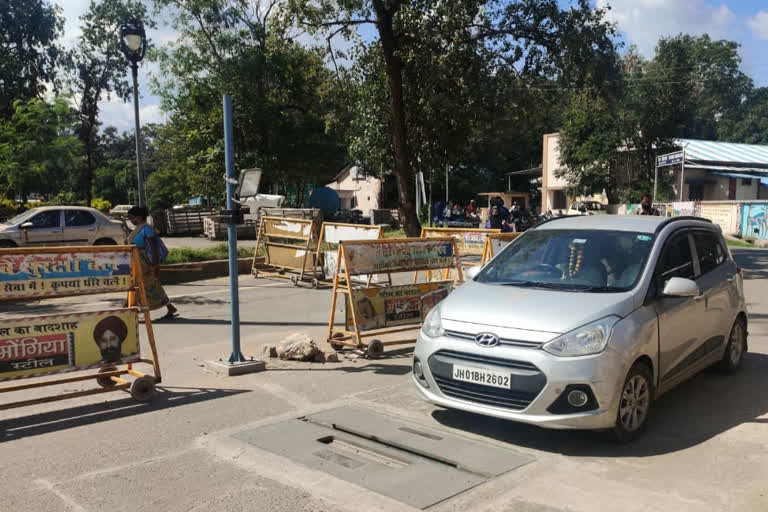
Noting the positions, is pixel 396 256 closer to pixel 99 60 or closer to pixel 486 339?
pixel 486 339

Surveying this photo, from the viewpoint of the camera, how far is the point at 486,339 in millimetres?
4805

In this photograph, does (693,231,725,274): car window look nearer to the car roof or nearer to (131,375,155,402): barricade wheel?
the car roof

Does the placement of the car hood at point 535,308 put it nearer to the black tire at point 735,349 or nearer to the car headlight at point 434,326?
the car headlight at point 434,326

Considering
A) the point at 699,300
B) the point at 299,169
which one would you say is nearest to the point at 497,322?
the point at 699,300

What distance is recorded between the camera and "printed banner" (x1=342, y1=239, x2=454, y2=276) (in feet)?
25.8

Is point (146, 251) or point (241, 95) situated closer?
point (146, 251)

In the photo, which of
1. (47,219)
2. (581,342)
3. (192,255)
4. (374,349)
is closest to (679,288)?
(581,342)

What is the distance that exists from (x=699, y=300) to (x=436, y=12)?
12975mm

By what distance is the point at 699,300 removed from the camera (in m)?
5.88

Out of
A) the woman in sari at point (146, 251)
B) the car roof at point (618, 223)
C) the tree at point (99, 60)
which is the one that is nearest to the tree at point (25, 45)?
the tree at point (99, 60)

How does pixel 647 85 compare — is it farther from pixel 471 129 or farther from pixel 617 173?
pixel 471 129

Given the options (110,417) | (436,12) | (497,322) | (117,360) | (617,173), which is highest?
(436,12)

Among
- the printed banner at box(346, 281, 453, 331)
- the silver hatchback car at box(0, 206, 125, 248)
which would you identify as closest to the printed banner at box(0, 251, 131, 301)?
the printed banner at box(346, 281, 453, 331)

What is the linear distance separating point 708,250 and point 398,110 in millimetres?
11314
